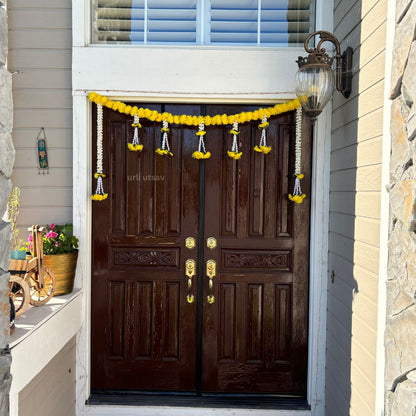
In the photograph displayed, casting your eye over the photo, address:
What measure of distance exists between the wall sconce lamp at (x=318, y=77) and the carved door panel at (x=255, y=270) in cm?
56

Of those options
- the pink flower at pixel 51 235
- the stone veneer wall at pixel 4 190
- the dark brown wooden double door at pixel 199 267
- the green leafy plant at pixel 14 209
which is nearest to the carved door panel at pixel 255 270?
the dark brown wooden double door at pixel 199 267

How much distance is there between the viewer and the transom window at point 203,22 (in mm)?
2859

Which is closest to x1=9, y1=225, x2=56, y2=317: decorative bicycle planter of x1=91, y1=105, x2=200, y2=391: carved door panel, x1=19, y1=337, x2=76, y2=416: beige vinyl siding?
x1=19, y1=337, x2=76, y2=416: beige vinyl siding

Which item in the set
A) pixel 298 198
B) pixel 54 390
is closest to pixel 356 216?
pixel 298 198

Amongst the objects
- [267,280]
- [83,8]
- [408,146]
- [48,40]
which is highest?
[83,8]

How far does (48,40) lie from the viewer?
280cm

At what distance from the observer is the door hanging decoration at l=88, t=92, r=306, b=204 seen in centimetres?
278

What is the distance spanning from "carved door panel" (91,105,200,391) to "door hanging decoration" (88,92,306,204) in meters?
0.09

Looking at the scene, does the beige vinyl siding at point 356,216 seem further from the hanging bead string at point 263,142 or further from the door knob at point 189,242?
the door knob at point 189,242

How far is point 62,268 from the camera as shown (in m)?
2.58

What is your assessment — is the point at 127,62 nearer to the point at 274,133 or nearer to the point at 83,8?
the point at 83,8

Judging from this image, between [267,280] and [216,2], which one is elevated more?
[216,2]

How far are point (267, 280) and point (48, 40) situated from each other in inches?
85.6

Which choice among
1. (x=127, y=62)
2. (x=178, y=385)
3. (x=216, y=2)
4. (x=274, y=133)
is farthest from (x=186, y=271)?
(x=216, y=2)
